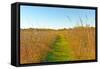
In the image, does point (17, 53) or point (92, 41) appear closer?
point (17, 53)

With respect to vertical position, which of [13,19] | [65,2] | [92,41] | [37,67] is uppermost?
[65,2]

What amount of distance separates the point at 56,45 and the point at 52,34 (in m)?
0.16

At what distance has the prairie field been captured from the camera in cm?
324

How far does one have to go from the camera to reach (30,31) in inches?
128

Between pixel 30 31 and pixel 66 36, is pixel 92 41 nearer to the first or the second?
pixel 66 36

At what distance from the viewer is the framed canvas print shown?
3.18 m

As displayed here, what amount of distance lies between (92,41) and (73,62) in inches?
16.9

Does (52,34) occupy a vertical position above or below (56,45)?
above

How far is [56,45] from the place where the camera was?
3410mm

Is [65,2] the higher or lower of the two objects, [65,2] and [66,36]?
the higher

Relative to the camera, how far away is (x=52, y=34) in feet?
11.1

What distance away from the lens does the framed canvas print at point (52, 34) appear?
318 cm

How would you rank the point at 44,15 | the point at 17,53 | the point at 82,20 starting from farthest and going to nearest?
1. the point at 82,20
2. the point at 44,15
3. the point at 17,53

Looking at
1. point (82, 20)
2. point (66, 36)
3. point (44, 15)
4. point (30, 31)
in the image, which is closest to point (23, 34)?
point (30, 31)
